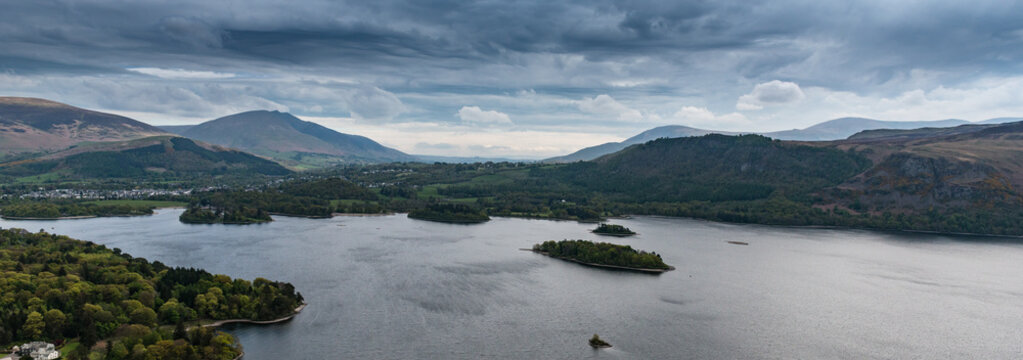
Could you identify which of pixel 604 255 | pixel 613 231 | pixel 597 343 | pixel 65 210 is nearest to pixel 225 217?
pixel 65 210

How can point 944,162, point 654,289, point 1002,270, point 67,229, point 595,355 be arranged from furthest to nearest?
point 944,162
point 67,229
point 1002,270
point 654,289
point 595,355

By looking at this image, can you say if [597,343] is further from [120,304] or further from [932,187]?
[932,187]

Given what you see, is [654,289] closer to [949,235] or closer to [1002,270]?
→ [1002,270]

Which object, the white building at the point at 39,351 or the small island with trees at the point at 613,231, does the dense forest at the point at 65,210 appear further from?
the white building at the point at 39,351

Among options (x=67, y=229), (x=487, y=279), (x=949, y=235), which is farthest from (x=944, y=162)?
(x=67, y=229)

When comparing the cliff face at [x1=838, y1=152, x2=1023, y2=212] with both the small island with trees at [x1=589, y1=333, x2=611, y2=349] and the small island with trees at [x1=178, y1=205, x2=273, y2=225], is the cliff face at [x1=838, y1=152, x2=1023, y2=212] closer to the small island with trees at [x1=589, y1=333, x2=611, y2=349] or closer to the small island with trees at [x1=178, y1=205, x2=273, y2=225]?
the small island with trees at [x1=589, y1=333, x2=611, y2=349]

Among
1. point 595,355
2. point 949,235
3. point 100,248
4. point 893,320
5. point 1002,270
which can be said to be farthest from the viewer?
point 949,235

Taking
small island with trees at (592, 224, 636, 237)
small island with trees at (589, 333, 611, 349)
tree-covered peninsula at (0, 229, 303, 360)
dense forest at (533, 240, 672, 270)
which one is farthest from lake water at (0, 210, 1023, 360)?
small island with trees at (592, 224, 636, 237)
